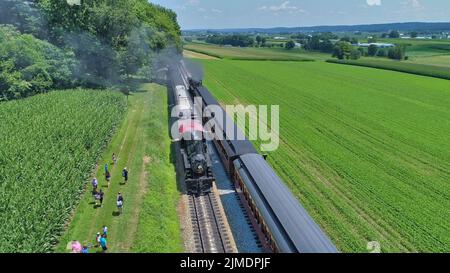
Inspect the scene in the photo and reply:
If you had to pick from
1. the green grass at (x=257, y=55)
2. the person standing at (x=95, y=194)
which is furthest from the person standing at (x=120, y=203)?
the green grass at (x=257, y=55)

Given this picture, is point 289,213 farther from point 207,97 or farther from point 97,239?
point 207,97

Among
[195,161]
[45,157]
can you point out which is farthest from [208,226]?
[45,157]

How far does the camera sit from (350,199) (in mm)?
26734

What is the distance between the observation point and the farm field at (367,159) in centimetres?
2295

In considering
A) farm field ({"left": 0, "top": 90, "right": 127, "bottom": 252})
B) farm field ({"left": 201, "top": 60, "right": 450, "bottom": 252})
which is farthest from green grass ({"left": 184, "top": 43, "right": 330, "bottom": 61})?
farm field ({"left": 0, "top": 90, "right": 127, "bottom": 252})

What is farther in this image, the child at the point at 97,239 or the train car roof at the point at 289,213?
the child at the point at 97,239

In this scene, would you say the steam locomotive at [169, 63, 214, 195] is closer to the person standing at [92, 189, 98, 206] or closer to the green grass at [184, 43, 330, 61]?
the person standing at [92, 189, 98, 206]

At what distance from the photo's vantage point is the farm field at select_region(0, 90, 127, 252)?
2027 centimetres

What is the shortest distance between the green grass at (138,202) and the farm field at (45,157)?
4.12ft

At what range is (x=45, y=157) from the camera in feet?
91.0

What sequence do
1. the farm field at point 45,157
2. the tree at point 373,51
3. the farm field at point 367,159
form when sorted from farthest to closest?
the tree at point 373,51, the farm field at point 367,159, the farm field at point 45,157

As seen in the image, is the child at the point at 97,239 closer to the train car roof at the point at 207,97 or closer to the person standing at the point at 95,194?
the person standing at the point at 95,194

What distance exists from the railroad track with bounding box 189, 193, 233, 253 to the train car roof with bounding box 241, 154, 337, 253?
13.2 feet
